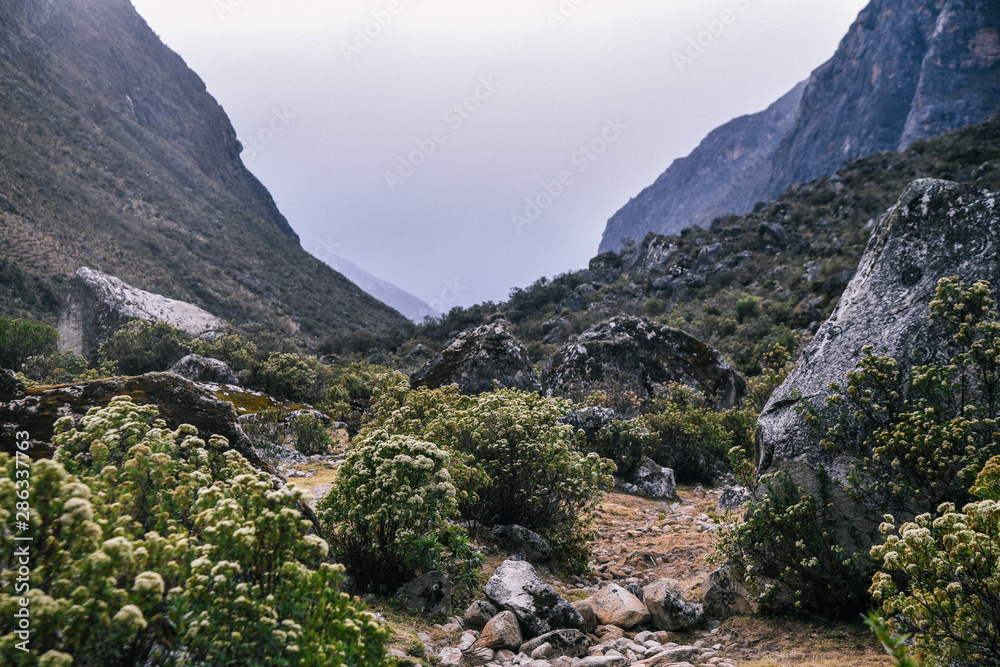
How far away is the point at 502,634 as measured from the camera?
3.89 m

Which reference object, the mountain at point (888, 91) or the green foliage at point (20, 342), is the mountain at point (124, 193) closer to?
the green foliage at point (20, 342)

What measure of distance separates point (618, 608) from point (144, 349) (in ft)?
77.4

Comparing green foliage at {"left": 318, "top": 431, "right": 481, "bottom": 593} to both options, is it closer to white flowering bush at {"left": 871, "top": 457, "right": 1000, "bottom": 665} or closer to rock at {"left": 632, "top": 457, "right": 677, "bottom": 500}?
white flowering bush at {"left": 871, "top": 457, "right": 1000, "bottom": 665}

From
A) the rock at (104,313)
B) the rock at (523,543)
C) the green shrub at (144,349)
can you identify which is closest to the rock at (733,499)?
the rock at (523,543)

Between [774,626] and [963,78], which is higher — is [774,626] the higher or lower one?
the lower one

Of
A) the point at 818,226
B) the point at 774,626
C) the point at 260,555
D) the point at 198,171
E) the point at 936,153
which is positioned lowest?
the point at 774,626

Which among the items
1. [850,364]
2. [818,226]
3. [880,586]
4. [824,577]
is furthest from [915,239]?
[818,226]

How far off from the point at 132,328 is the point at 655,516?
24.9 metres

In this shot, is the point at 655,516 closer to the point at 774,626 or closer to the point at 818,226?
the point at 774,626

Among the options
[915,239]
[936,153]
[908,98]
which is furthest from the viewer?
[908,98]

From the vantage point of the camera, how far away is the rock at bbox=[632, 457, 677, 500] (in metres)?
9.49

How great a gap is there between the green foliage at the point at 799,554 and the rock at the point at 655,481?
16.2ft

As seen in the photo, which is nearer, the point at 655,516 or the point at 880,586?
the point at 880,586

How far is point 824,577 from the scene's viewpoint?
13.3 ft
